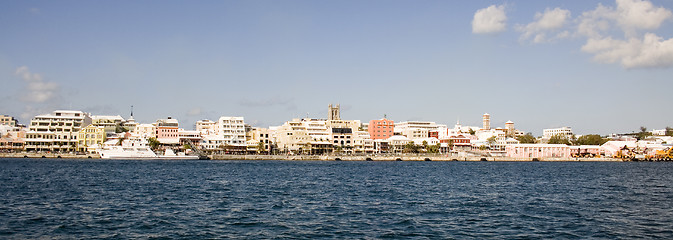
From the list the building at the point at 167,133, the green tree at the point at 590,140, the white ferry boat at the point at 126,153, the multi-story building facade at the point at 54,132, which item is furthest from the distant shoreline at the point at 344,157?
the green tree at the point at 590,140

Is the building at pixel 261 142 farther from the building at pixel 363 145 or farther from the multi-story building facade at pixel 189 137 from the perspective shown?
the building at pixel 363 145

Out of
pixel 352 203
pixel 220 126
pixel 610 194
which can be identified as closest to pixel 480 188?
pixel 610 194

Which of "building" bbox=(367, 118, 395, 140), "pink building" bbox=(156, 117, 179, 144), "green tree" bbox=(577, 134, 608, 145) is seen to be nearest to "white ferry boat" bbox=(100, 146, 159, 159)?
"pink building" bbox=(156, 117, 179, 144)

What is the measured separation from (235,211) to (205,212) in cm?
129

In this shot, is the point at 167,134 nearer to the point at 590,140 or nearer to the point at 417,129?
the point at 417,129

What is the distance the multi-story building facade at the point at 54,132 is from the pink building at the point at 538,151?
99946 mm

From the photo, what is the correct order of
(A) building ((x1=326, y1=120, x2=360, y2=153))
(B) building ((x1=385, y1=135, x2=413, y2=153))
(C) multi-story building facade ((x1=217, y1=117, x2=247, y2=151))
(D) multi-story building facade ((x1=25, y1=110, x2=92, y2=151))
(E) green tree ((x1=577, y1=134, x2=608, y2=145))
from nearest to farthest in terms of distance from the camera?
1. (D) multi-story building facade ((x1=25, y1=110, x2=92, y2=151))
2. (C) multi-story building facade ((x1=217, y1=117, x2=247, y2=151))
3. (A) building ((x1=326, y1=120, x2=360, y2=153))
4. (B) building ((x1=385, y1=135, x2=413, y2=153))
5. (E) green tree ((x1=577, y1=134, x2=608, y2=145))

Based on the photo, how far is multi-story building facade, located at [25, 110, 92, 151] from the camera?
403 ft

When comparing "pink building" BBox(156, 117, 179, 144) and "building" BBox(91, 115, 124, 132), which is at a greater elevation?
"building" BBox(91, 115, 124, 132)

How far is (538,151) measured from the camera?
133875 millimetres

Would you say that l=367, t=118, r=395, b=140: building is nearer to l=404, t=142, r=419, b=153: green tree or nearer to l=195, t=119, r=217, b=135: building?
l=404, t=142, r=419, b=153: green tree

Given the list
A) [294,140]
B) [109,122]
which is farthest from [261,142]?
[109,122]

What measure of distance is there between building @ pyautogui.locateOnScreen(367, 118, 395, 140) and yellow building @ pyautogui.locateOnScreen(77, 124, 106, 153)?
69.0 meters

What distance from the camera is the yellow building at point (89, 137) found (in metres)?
128
